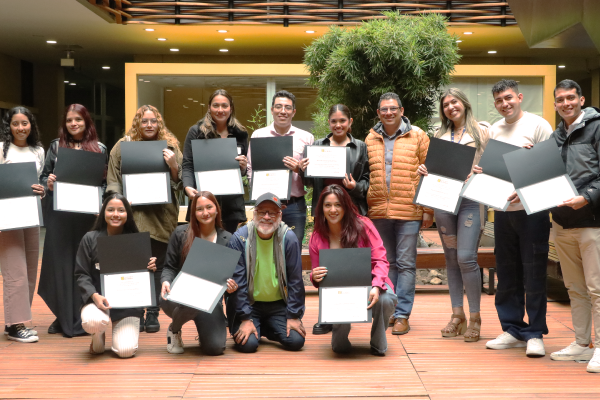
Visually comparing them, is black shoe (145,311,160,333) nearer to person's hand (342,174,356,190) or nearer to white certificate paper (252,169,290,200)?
white certificate paper (252,169,290,200)

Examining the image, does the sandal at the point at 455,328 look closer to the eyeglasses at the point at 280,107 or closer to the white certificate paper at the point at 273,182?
the white certificate paper at the point at 273,182

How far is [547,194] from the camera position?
3.16 metres

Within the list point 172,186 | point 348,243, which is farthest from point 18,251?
point 348,243

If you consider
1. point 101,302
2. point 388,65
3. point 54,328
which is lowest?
point 54,328

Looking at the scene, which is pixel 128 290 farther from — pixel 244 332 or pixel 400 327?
pixel 400 327

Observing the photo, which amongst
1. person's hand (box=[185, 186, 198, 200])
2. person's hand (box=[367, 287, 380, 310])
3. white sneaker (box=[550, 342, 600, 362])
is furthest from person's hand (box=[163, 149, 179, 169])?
white sneaker (box=[550, 342, 600, 362])

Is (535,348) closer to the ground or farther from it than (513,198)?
closer to the ground

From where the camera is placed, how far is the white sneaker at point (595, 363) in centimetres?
310

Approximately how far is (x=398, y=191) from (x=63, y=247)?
2.31 meters

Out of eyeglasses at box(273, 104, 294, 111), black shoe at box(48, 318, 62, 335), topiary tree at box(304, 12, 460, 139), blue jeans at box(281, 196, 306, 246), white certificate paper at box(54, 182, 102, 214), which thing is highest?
topiary tree at box(304, 12, 460, 139)

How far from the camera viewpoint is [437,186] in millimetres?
3711

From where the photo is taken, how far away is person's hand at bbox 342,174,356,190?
382 centimetres

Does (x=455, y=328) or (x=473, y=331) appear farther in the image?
(x=455, y=328)

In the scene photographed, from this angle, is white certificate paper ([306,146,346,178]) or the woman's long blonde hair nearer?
the woman's long blonde hair
